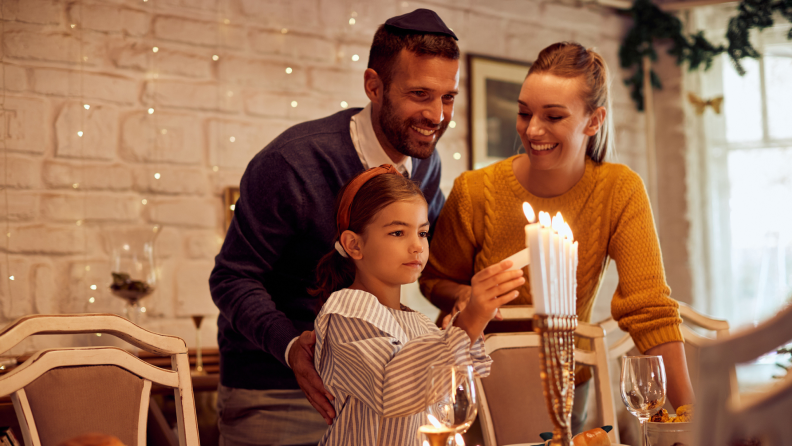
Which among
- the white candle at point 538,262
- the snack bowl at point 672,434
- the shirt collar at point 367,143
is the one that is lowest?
the snack bowl at point 672,434

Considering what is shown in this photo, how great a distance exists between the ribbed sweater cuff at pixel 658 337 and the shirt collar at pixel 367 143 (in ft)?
2.48

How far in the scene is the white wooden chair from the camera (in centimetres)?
119

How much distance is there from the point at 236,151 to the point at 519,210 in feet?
4.66

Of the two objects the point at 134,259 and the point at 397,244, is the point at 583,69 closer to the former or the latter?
the point at 397,244

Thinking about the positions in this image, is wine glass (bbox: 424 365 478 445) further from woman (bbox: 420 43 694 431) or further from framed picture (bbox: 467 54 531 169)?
framed picture (bbox: 467 54 531 169)

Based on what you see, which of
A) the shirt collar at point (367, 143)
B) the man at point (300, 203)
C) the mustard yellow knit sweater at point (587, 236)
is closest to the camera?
the mustard yellow knit sweater at point (587, 236)

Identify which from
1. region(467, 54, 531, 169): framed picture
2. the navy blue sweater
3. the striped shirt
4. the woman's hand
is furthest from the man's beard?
region(467, 54, 531, 169): framed picture

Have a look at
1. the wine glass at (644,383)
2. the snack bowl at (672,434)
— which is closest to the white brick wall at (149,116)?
the wine glass at (644,383)

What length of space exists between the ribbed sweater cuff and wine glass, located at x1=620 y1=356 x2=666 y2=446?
33 centimetres

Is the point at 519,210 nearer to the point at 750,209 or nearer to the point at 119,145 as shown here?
the point at 119,145

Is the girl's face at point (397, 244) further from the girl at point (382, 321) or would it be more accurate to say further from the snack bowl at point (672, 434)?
the snack bowl at point (672, 434)

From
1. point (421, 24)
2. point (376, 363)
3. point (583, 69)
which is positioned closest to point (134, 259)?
point (421, 24)

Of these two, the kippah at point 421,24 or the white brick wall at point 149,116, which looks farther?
the white brick wall at point 149,116

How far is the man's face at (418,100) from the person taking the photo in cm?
166
